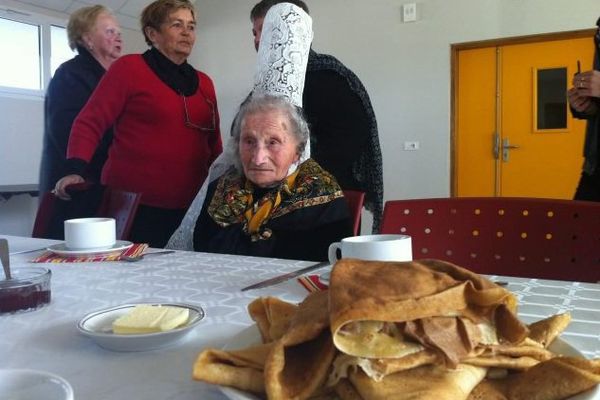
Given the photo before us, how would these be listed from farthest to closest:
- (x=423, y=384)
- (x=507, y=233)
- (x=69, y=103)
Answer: (x=69, y=103) → (x=507, y=233) → (x=423, y=384)

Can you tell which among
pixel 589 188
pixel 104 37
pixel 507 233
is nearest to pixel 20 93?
pixel 104 37

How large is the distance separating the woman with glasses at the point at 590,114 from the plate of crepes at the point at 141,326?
5.09 ft

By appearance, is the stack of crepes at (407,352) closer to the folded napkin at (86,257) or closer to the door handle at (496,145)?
the folded napkin at (86,257)

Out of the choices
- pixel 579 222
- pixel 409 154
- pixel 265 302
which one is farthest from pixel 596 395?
pixel 409 154

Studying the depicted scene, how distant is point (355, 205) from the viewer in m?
1.53

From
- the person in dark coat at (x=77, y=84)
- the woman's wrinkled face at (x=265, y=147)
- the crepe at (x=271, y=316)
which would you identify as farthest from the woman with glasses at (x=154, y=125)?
the crepe at (x=271, y=316)

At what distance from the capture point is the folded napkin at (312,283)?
34.4 inches

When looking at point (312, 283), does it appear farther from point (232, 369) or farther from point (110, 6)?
point (110, 6)

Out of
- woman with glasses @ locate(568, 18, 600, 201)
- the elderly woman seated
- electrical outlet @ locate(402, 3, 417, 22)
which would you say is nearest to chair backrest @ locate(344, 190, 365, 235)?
the elderly woman seated

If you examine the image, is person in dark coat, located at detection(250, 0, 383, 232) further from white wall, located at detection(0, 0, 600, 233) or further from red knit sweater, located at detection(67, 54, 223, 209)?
white wall, located at detection(0, 0, 600, 233)

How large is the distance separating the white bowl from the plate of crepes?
0.57 ft

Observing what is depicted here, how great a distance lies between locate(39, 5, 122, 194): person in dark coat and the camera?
8.00 feet

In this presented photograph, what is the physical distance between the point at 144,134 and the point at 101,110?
0.18 meters

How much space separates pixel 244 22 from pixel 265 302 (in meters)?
5.37
